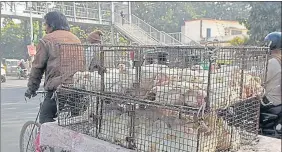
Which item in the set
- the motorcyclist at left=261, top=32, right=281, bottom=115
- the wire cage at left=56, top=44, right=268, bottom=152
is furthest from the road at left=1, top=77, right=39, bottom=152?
the motorcyclist at left=261, top=32, right=281, bottom=115

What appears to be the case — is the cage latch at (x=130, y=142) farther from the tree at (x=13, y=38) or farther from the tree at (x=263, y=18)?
the tree at (x=13, y=38)

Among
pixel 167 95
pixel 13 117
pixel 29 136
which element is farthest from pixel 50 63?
pixel 13 117

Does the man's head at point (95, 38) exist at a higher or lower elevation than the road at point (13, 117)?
higher

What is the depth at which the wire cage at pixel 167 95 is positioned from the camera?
73.8 inches

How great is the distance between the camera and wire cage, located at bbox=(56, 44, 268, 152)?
→ 188cm

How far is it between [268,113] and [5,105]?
6.60 metres

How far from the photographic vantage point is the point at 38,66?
3178 millimetres

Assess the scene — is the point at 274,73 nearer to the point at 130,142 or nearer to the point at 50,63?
the point at 130,142

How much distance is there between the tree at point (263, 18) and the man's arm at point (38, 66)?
46.0 ft

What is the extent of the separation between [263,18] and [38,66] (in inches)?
600

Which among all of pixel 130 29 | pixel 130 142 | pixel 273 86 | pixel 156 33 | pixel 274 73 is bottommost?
pixel 130 142

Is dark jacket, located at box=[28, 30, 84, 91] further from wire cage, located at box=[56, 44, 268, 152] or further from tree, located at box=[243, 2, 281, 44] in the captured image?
tree, located at box=[243, 2, 281, 44]

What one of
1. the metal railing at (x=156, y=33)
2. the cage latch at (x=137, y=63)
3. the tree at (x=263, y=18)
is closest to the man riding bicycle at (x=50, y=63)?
the cage latch at (x=137, y=63)

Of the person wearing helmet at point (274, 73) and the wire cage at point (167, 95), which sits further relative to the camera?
the person wearing helmet at point (274, 73)
